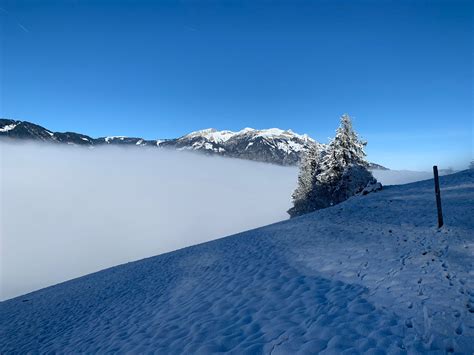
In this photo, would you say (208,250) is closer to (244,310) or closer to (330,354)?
(244,310)

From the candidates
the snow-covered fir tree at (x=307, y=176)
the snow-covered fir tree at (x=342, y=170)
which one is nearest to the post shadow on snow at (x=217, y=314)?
the snow-covered fir tree at (x=342, y=170)

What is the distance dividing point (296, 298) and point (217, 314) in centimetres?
253

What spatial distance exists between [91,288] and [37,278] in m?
163

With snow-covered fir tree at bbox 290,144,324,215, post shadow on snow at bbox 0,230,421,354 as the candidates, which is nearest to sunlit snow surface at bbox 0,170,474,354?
post shadow on snow at bbox 0,230,421,354

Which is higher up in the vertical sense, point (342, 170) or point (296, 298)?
point (342, 170)

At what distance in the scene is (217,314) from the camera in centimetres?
934

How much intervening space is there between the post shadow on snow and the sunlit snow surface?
0.04 metres

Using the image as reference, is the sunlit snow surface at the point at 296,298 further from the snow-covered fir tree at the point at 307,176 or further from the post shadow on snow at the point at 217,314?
the snow-covered fir tree at the point at 307,176

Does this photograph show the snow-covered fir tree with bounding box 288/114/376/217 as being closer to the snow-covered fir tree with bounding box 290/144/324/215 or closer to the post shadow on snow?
the snow-covered fir tree with bounding box 290/144/324/215

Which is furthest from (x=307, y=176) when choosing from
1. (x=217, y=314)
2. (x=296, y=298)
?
(x=217, y=314)

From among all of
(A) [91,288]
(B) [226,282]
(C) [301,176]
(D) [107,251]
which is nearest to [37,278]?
(D) [107,251]

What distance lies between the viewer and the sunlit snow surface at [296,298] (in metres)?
6.81

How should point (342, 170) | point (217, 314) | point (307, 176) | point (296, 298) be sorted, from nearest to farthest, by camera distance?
point (296, 298) < point (217, 314) < point (342, 170) < point (307, 176)

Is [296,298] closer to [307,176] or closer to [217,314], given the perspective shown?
[217,314]
